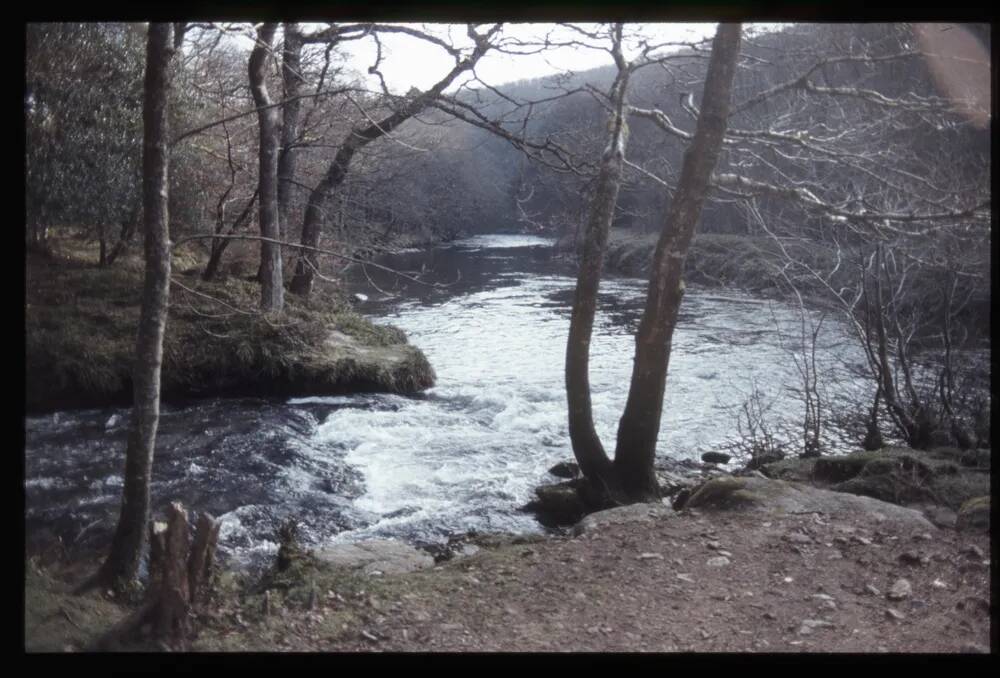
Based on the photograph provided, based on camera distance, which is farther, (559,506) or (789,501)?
(559,506)

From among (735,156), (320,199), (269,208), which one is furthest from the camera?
(320,199)

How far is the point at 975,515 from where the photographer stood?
5398 millimetres

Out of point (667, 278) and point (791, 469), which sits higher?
point (667, 278)

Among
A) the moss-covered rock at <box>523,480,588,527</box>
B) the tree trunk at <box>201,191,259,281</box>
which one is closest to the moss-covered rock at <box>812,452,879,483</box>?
the moss-covered rock at <box>523,480,588,527</box>

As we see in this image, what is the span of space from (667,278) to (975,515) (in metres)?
2.88

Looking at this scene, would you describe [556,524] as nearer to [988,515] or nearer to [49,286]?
[988,515]

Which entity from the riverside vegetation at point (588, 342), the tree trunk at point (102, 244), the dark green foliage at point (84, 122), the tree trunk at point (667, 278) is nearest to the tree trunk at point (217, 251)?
the riverside vegetation at point (588, 342)

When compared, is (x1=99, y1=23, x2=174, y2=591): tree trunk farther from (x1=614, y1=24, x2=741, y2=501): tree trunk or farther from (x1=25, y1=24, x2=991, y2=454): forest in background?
(x1=614, y1=24, x2=741, y2=501): tree trunk

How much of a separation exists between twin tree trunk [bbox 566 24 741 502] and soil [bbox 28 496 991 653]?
1.52m

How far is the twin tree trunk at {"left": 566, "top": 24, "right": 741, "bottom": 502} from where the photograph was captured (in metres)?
6.60

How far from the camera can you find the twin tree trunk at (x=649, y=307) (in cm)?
660

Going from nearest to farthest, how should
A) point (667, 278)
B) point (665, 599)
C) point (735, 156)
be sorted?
1. point (665, 599)
2. point (667, 278)
3. point (735, 156)

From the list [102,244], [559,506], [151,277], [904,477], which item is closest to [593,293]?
[559,506]

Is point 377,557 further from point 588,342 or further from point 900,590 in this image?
point 900,590
